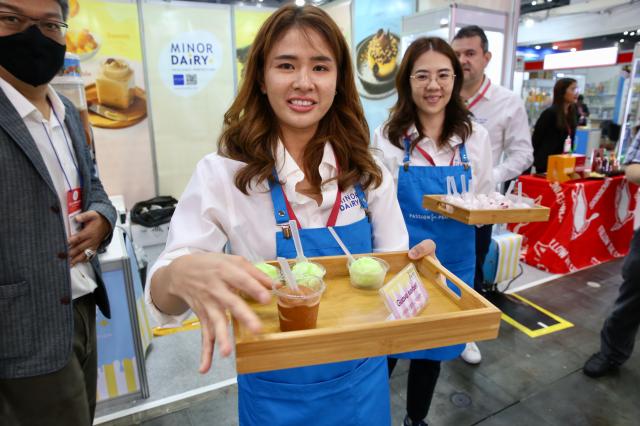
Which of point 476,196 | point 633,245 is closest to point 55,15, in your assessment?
point 476,196

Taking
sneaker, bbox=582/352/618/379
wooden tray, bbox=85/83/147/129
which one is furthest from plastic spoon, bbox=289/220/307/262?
wooden tray, bbox=85/83/147/129

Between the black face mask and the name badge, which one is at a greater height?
the black face mask

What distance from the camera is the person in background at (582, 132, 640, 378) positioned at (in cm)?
258

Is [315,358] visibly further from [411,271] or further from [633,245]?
[633,245]

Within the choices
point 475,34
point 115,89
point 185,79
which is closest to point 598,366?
point 475,34

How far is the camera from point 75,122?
1.69m

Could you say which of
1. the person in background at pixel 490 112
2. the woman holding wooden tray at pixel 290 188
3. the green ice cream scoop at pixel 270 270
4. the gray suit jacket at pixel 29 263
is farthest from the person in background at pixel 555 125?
the gray suit jacket at pixel 29 263

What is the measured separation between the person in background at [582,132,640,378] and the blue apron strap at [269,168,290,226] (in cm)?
230

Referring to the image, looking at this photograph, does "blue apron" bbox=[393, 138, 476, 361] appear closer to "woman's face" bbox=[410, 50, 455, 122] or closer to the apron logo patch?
"woman's face" bbox=[410, 50, 455, 122]

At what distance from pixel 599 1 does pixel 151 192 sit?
12.4 metres

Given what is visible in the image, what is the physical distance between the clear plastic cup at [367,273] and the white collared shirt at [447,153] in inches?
43.2

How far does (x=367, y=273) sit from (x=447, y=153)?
1.32 metres

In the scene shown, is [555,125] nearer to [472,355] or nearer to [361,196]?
[472,355]

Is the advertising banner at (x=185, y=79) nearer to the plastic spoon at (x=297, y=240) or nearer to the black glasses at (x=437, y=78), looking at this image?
the black glasses at (x=437, y=78)
